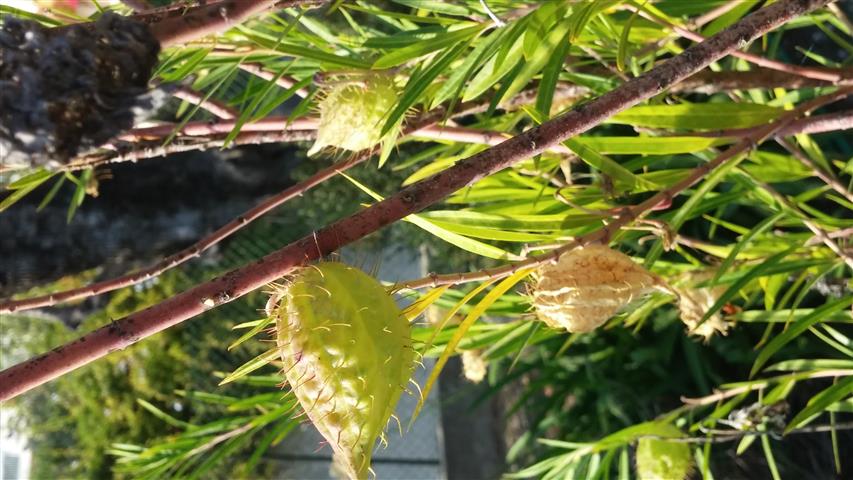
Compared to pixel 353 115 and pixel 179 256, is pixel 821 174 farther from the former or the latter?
pixel 179 256

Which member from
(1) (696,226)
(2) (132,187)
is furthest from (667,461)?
(2) (132,187)

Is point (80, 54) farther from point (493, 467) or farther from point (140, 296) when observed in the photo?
point (140, 296)

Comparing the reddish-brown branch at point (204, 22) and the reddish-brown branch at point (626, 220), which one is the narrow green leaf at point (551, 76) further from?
the reddish-brown branch at point (204, 22)

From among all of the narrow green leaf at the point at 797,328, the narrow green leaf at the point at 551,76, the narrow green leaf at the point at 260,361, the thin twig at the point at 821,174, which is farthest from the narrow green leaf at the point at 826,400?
the narrow green leaf at the point at 260,361

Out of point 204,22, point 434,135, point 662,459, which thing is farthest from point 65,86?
point 662,459

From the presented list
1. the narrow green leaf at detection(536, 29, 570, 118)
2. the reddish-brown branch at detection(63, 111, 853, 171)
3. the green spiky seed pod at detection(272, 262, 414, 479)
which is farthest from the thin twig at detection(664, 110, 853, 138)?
the green spiky seed pod at detection(272, 262, 414, 479)

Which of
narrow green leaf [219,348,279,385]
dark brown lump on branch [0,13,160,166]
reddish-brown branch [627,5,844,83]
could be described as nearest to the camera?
dark brown lump on branch [0,13,160,166]

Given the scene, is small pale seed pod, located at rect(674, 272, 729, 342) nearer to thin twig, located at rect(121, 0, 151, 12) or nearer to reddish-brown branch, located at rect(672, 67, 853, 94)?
reddish-brown branch, located at rect(672, 67, 853, 94)

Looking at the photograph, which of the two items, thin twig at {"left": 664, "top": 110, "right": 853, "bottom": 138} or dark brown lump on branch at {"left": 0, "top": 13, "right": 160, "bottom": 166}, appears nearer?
dark brown lump on branch at {"left": 0, "top": 13, "right": 160, "bottom": 166}

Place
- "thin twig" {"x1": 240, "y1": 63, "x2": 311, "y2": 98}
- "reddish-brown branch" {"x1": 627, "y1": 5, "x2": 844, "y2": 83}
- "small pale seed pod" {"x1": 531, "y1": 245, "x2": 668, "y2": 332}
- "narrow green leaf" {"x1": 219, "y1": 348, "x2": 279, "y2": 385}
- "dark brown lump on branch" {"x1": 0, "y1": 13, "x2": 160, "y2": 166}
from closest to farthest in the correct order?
"dark brown lump on branch" {"x1": 0, "y1": 13, "x2": 160, "y2": 166}, "narrow green leaf" {"x1": 219, "y1": 348, "x2": 279, "y2": 385}, "small pale seed pod" {"x1": 531, "y1": 245, "x2": 668, "y2": 332}, "reddish-brown branch" {"x1": 627, "y1": 5, "x2": 844, "y2": 83}, "thin twig" {"x1": 240, "y1": 63, "x2": 311, "y2": 98}
